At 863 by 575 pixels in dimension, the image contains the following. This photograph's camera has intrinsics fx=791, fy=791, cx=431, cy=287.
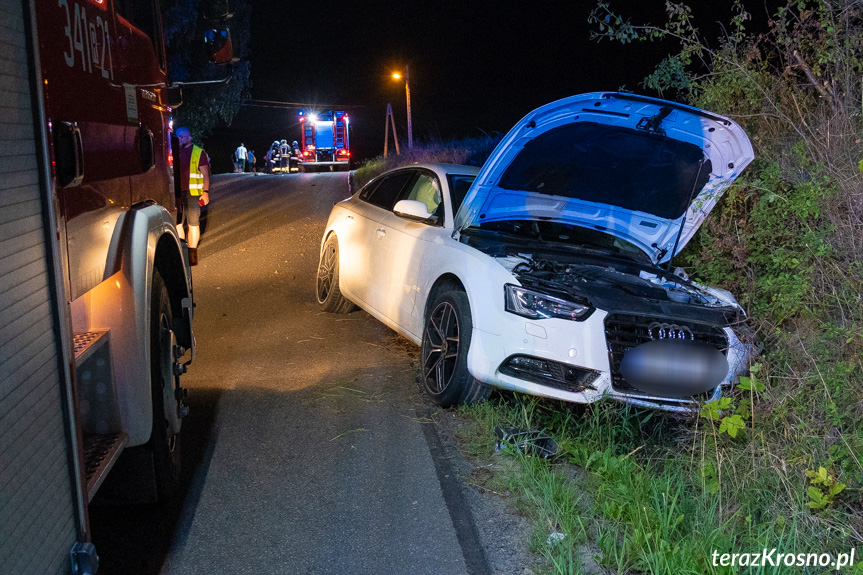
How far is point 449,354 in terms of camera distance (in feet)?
18.3

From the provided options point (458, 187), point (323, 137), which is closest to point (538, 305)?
point (458, 187)

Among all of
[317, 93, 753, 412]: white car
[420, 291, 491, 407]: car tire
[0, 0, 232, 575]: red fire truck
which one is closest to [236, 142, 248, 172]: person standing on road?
[317, 93, 753, 412]: white car

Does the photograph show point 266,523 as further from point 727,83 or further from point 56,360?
point 727,83

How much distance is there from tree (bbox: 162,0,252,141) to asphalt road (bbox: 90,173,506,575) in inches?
667

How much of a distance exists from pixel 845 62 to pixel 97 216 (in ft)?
15.4

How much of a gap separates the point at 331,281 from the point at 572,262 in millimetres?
3315

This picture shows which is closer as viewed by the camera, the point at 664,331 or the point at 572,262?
the point at 664,331

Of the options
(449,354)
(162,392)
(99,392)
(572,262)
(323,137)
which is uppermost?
(323,137)

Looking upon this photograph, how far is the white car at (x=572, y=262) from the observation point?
492 cm

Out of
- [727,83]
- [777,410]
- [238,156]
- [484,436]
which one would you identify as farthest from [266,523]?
[238,156]

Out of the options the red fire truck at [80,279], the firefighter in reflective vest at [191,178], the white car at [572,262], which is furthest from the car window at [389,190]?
the red fire truck at [80,279]

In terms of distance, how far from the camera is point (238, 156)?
118 ft

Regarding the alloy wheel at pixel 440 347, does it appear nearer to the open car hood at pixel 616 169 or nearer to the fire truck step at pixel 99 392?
the open car hood at pixel 616 169

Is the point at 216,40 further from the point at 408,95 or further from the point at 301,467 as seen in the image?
the point at 408,95
